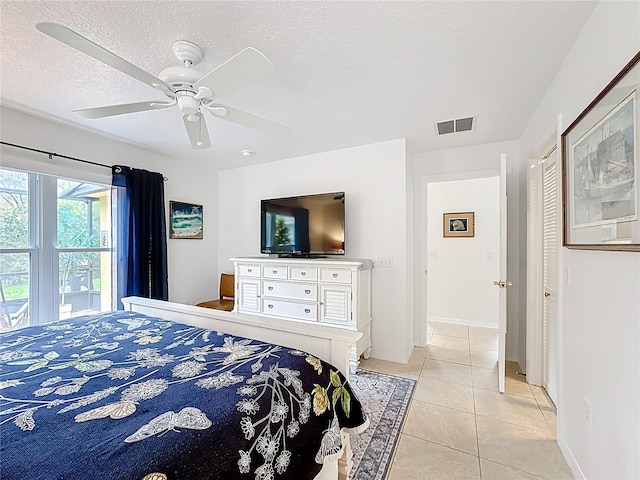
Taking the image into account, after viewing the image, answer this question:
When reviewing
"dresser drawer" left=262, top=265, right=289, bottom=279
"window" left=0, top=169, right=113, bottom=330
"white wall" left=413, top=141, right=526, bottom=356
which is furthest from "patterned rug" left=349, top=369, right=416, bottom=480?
"window" left=0, top=169, right=113, bottom=330

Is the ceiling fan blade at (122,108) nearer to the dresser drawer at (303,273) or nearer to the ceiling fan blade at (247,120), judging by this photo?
the ceiling fan blade at (247,120)

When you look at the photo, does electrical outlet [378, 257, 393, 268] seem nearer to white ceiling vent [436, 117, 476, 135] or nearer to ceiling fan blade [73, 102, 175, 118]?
white ceiling vent [436, 117, 476, 135]

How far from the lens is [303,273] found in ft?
10.3

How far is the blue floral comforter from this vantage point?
712 mm

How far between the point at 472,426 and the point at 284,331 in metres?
1.56

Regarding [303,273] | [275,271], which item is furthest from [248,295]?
[303,273]

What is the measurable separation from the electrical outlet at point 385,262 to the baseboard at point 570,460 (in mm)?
1837

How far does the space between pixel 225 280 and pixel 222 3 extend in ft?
11.4

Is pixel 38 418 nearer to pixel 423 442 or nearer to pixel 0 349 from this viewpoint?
pixel 0 349

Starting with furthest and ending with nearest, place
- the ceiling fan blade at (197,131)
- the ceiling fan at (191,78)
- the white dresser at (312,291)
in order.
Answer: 1. the white dresser at (312,291)
2. the ceiling fan blade at (197,131)
3. the ceiling fan at (191,78)

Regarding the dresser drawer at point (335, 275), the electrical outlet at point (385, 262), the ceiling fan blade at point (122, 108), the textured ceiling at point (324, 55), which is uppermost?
the textured ceiling at point (324, 55)

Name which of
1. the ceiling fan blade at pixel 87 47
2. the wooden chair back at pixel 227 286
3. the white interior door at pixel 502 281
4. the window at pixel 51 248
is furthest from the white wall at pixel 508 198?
the window at pixel 51 248

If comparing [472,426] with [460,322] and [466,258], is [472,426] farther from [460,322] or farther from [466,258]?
[466,258]

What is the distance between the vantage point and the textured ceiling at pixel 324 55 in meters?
1.39
